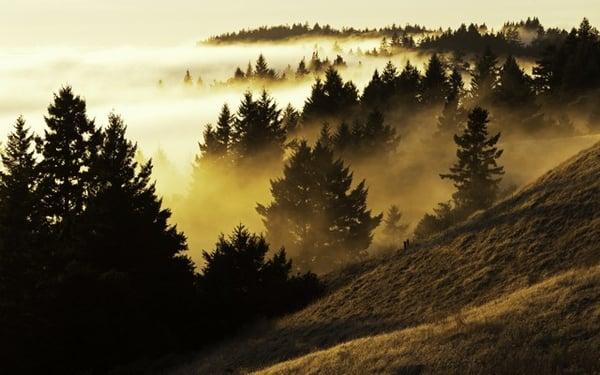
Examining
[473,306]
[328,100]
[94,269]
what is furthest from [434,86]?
[473,306]

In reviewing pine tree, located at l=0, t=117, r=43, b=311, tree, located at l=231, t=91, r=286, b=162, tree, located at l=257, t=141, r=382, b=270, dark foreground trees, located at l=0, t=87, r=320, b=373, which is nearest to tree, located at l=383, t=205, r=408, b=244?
tree, located at l=257, t=141, r=382, b=270

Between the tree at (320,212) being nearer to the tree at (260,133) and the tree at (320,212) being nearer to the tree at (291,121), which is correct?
the tree at (260,133)

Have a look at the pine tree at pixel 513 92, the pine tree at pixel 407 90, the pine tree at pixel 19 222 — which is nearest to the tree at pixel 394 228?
the pine tree at pixel 513 92

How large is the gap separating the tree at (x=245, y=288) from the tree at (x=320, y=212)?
1672cm

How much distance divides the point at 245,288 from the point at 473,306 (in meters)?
15.2

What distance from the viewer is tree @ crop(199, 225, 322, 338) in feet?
109

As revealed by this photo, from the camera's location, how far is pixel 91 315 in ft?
103

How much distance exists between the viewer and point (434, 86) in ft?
304

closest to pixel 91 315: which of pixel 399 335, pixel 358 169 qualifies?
pixel 399 335

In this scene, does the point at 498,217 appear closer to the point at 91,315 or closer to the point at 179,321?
the point at 179,321

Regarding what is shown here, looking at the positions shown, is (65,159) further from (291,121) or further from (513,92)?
(291,121)

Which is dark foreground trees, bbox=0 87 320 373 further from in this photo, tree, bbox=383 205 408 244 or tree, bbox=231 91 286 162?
tree, bbox=231 91 286 162

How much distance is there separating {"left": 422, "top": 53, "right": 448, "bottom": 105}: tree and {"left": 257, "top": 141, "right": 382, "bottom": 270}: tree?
43.1m

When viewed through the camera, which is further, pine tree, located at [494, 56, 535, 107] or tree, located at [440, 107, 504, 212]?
pine tree, located at [494, 56, 535, 107]
